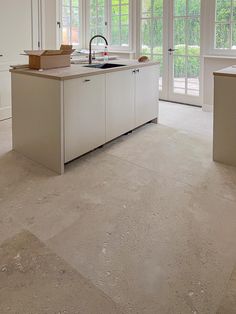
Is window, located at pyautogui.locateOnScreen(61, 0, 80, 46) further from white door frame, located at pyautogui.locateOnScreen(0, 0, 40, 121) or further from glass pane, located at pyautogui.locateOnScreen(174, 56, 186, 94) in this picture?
glass pane, located at pyautogui.locateOnScreen(174, 56, 186, 94)

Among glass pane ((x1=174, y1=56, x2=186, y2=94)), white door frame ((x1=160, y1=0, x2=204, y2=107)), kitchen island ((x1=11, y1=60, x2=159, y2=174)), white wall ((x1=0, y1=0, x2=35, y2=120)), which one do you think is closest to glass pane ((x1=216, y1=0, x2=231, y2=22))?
white door frame ((x1=160, y1=0, x2=204, y2=107))

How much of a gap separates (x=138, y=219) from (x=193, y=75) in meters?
3.86

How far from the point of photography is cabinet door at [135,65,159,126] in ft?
12.6

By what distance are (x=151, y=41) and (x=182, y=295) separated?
507 cm

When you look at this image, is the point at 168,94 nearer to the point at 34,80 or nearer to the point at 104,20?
the point at 104,20

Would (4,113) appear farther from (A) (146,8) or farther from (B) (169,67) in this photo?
(A) (146,8)

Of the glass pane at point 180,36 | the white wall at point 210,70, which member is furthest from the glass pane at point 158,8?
the white wall at point 210,70

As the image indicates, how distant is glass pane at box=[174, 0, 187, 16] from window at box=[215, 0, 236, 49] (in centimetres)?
61

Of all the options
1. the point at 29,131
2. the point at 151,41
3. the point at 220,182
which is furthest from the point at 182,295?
the point at 151,41

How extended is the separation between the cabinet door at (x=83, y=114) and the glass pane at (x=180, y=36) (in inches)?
108

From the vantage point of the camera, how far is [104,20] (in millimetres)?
6309

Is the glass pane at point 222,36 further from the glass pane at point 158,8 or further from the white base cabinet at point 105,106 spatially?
the white base cabinet at point 105,106

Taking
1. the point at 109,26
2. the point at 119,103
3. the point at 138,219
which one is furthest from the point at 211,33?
the point at 138,219

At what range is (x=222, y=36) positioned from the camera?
4.87m
